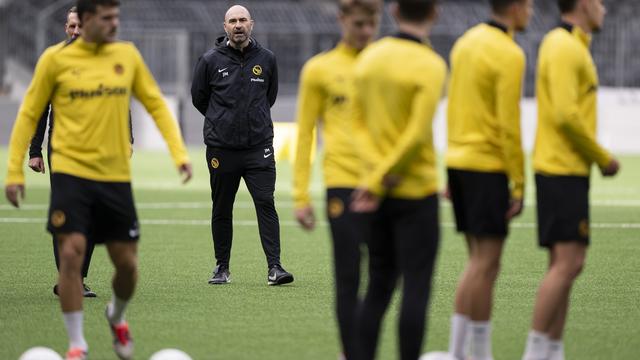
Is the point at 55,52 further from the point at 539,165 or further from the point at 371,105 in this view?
the point at 539,165

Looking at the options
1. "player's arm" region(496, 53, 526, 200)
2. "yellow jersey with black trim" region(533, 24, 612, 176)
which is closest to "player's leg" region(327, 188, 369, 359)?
"player's arm" region(496, 53, 526, 200)

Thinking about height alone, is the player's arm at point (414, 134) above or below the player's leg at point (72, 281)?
above

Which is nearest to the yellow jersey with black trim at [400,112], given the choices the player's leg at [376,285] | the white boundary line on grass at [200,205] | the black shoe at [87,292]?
the player's leg at [376,285]

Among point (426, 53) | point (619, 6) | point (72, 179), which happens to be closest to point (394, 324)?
point (72, 179)

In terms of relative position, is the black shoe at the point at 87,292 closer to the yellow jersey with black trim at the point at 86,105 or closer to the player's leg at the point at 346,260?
the yellow jersey with black trim at the point at 86,105

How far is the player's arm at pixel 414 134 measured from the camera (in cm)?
672

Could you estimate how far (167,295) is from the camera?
11.5 metres

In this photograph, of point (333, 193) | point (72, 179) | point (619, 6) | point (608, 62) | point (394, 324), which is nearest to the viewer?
point (333, 193)

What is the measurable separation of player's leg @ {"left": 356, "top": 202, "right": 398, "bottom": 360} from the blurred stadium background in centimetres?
3296

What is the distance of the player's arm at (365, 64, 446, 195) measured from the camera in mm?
6719

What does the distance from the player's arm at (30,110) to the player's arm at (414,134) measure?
→ 7.71ft

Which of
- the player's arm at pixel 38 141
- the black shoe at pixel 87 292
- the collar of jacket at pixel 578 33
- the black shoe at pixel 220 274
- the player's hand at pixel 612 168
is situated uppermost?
the collar of jacket at pixel 578 33

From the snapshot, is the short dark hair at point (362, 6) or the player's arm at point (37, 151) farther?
the player's arm at point (37, 151)

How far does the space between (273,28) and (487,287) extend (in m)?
34.1
